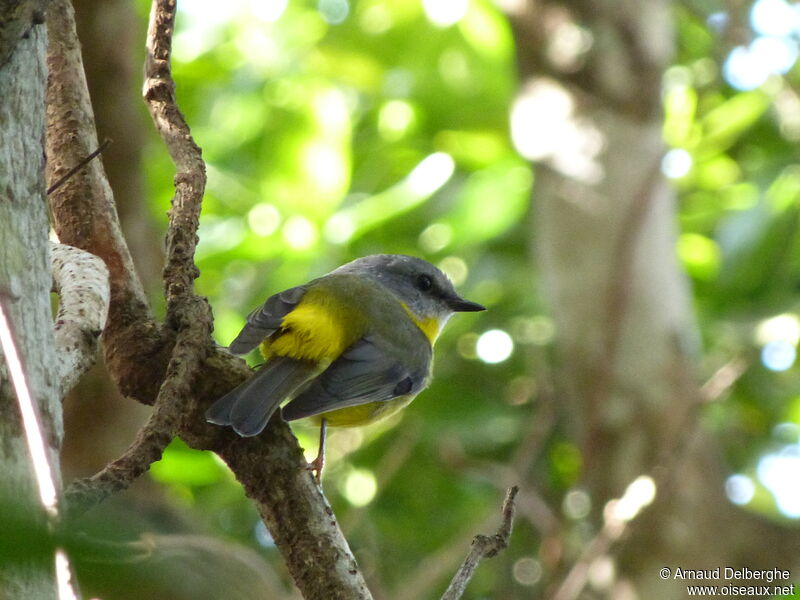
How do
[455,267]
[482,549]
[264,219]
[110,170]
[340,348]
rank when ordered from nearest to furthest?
[482,549]
[340,348]
[110,170]
[264,219]
[455,267]

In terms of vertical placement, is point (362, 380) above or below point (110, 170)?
below

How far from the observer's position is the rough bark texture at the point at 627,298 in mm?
4262

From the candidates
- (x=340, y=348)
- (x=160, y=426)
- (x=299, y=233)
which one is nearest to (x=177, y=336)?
(x=160, y=426)

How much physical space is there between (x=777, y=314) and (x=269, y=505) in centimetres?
358

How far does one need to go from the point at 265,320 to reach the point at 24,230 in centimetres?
180

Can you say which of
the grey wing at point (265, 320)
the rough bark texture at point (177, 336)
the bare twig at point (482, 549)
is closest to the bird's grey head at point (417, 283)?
the grey wing at point (265, 320)

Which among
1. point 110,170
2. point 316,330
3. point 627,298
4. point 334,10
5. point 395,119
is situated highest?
point 334,10

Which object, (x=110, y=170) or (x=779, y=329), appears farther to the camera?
(x=779, y=329)

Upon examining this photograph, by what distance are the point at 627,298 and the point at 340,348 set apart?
69.2 inches

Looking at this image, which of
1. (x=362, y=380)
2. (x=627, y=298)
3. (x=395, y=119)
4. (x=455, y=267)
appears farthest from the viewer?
(x=395, y=119)

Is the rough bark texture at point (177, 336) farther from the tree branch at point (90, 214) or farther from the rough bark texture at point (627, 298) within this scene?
the rough bark texture at point (627, 298)

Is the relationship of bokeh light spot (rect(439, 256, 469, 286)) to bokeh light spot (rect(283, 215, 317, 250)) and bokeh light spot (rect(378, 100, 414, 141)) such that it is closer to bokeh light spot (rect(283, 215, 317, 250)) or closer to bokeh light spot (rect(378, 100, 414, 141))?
bokeh light spot (rect(378, 100, 414, 141))

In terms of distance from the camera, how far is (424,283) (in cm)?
445

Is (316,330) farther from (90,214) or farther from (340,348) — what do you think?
(90,214)
